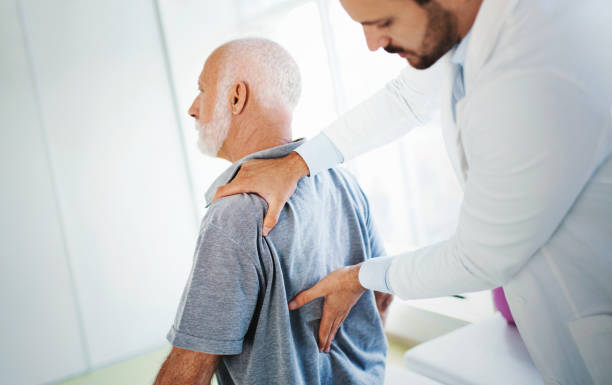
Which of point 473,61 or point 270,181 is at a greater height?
point 473,61

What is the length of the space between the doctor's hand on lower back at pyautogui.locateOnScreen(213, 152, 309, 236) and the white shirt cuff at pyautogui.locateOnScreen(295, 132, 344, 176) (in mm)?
16

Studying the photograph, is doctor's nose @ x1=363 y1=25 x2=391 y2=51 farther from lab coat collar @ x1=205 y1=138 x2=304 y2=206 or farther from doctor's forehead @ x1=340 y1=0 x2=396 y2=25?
lab coat collar @ x1=205 y1=138 x2=304 y2=206

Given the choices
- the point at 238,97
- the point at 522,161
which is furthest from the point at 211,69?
the point at 522,161

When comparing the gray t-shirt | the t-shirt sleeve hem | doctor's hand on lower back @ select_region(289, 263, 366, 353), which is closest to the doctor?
doctor's hand on lower back @ select_region(289, 263, 366, 353)

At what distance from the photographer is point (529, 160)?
549mm

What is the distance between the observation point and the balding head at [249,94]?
3.70 feet

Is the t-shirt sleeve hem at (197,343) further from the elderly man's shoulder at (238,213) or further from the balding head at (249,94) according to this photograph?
the balding head at (249,94)

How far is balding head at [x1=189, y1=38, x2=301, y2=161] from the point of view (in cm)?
113

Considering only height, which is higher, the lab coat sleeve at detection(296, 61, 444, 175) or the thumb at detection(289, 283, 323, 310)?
the lab coat sleeve at detection(296, 61, 444, 175)

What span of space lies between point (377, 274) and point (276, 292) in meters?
0.22

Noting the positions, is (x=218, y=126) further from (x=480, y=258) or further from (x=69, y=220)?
(x=69, y=220)

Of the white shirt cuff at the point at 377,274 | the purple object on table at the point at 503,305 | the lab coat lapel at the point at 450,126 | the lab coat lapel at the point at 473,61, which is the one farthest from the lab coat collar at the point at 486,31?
the purple object on table at the point at 503,305

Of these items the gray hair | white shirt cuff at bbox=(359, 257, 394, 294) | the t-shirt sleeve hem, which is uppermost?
the gray hair

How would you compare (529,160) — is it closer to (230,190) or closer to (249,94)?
(230,190)
